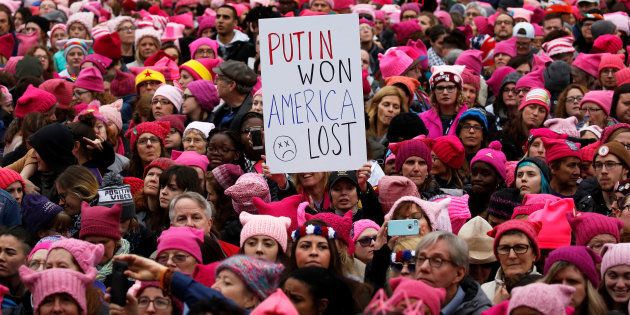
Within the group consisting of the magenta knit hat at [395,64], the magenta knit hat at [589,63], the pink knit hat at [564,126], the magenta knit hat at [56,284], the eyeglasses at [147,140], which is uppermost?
the magenta knit hat at [395,64]

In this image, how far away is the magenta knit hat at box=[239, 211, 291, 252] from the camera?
9.99 metres

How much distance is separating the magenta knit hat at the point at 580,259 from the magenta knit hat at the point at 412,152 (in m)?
2.61

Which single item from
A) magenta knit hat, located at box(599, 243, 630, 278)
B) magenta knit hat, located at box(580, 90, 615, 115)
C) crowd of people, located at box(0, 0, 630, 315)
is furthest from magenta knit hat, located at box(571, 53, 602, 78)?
magenta knit hat, located at box(599, 243, 630, 278)

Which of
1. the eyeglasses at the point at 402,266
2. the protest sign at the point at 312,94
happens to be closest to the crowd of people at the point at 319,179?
the eyeglasses at the point at 402,266

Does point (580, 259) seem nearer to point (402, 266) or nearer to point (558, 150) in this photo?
point (402, 266)

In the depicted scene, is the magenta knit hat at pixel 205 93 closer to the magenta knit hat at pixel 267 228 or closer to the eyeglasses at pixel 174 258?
the magenta knit hat at pixel 267 228

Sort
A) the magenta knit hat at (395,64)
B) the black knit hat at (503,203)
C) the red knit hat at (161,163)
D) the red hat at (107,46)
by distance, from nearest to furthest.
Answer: the black knit hat at (503,203), the red knit hat at (161,163), the magenta knit hat at (395,64), the red hat at (107,46)

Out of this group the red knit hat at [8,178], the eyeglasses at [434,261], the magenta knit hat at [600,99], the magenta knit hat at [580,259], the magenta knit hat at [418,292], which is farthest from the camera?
the magenta knit hat at [600,99]

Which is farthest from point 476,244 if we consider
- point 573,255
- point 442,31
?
point 442,31

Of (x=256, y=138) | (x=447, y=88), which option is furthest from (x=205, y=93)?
(x=256, y=138)

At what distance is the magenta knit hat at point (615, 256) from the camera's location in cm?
947

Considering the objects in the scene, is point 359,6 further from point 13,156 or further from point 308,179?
point 308,179

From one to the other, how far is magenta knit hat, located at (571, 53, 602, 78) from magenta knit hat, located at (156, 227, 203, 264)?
22.9 ft

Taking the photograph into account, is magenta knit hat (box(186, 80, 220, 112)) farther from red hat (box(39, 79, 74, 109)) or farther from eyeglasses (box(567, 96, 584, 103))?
eyeglasses (box(567, 96, 584, 103))
